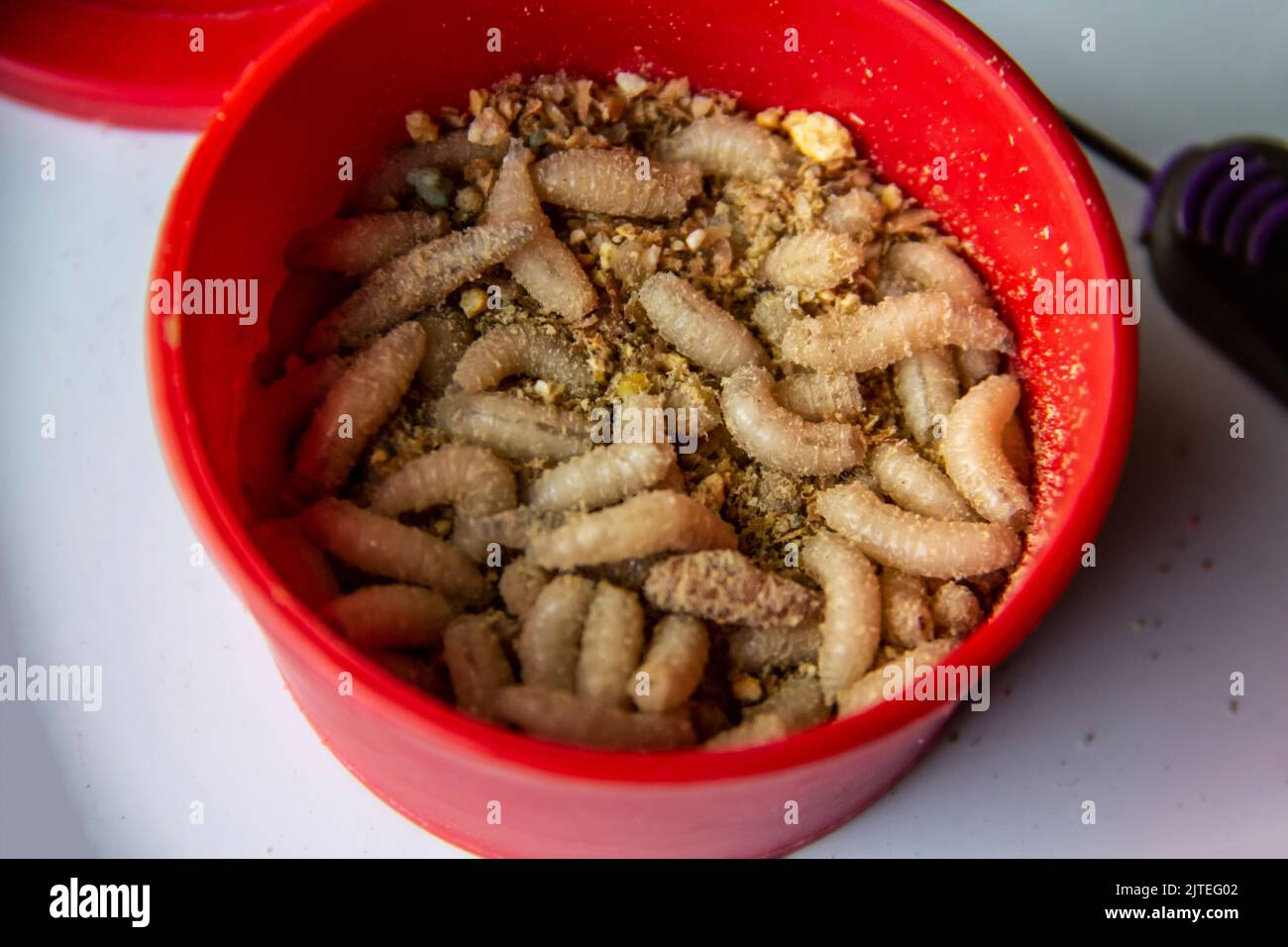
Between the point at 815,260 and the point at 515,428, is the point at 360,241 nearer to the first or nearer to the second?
the point at 515,428

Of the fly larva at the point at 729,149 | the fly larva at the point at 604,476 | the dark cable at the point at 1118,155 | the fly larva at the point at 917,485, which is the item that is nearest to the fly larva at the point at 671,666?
the fly larva at the point at 604,476

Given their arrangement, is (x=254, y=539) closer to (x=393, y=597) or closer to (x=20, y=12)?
(x=393, y=597)

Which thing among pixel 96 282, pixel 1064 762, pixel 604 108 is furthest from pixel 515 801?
pixel 96 282

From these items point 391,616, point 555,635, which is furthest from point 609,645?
point 391,616

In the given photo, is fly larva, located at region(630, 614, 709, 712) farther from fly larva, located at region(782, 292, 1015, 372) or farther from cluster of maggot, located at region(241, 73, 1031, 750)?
fly larva, located at region(782, 292, 1015, 372)

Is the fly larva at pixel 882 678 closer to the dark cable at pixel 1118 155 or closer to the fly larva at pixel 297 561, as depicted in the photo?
the fly larva at pixel 297 561
